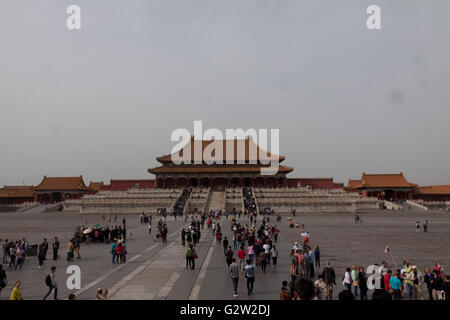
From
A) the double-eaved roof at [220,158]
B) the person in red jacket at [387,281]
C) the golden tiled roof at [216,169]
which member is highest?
the double-eaved roof at [220,158]

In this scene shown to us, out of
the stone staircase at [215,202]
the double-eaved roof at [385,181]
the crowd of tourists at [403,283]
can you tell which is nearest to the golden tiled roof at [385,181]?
the double-eaved roof at [385,181]

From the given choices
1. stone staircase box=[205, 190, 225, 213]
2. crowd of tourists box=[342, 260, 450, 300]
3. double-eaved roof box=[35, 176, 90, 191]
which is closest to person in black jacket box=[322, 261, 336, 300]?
crowd of tourists box=[342, 260, 450, 300]

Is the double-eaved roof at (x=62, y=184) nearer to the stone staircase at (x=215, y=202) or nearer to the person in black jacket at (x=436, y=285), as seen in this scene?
the stone staircase at (x=215, y=202)

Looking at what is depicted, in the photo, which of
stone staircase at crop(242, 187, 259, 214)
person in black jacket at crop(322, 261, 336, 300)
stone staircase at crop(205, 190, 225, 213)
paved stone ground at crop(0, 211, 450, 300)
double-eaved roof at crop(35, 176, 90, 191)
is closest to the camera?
person in black jacket at crop(322, 261, 336, 300)

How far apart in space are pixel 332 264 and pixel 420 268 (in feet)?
11.0

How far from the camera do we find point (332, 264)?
1473cm

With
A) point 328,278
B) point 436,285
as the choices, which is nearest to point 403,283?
point 436,285

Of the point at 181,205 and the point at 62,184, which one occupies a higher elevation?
the point at 62,184

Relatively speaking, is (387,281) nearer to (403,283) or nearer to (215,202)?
(403,283)

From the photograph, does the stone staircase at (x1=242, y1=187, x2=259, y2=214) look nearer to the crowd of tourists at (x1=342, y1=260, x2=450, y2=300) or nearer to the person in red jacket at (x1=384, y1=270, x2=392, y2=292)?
the crowd of tourists at (x1=342, y1=260, x2=450, y2=300)

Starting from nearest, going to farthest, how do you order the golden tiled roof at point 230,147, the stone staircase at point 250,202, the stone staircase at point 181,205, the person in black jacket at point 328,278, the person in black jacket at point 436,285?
the person in black jacket at point 436,285 → the person in black jacket at point 328,278 → the stone staircase at point 181,205 → the stone staircase at point 250,202 → the golden tiled roof at point 230,147

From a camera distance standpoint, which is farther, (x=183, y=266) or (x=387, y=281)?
(x=183, y=266)

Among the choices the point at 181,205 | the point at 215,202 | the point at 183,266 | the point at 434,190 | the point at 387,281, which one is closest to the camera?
the point at 387,281

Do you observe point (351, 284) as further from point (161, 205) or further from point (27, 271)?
point (161, 205)
